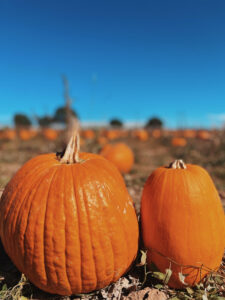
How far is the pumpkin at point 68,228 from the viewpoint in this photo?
1590 mm

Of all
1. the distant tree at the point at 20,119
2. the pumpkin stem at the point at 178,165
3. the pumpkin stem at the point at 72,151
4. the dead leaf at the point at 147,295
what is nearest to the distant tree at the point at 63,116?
the pumpkin stem at the point at 72,151

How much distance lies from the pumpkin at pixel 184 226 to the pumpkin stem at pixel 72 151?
0.66m

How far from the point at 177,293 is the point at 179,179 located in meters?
0.84

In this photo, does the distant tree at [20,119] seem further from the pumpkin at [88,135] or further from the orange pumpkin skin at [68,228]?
the orange pumpkin skin at [68,228]

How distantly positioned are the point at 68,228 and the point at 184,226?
0.82m

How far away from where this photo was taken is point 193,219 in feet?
5.52

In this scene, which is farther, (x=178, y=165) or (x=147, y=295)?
(x=178, y=165)

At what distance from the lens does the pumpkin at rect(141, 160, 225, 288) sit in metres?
1.69

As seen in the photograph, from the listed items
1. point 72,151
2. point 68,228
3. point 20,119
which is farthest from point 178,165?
point 20,119

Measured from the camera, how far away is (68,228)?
1582mm

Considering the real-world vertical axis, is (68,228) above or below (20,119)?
below

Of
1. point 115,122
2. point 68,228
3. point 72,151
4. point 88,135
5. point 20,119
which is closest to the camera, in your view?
point 68,228

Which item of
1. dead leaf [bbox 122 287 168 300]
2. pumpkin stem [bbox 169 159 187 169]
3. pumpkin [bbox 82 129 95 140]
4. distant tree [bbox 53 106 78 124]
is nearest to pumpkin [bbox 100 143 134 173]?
distant tree [bbox 53 106 78 124]

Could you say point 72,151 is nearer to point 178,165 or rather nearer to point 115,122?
point 178,165
